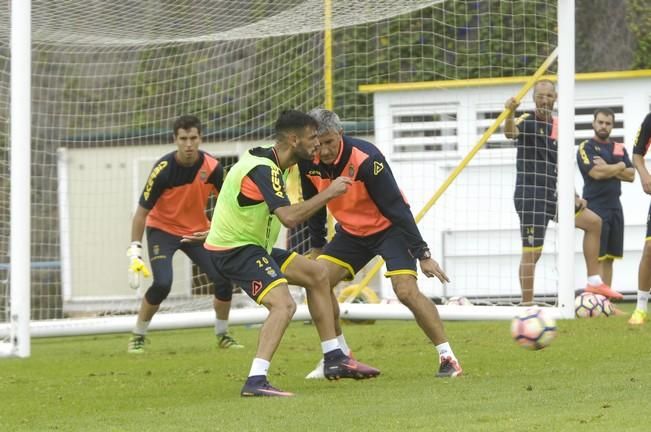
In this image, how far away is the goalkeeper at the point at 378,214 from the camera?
8.95 meters

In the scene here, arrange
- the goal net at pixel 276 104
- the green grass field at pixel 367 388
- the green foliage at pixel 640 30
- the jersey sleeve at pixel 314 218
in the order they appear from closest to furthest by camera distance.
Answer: the green grass field at pixel 367 388 → the jersey sleeve at pixel 314 218 → the goal net at pixel 276 104 → the green foliage at pixel 640 30

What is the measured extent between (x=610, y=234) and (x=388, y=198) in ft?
21.9

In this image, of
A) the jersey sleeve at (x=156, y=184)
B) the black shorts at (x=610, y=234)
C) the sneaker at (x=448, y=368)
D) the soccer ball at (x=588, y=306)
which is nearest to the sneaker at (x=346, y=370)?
the sneaker at (x=448, y=368)

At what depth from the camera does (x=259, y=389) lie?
27.2 feet

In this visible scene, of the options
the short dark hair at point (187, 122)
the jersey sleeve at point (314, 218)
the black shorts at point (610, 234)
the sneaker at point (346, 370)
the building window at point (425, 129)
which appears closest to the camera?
the sneaker at point (346, 370)

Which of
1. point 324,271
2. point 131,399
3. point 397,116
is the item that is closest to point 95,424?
point 131,399

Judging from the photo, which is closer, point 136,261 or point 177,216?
point 136,261

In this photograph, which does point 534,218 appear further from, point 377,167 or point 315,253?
point 377,167

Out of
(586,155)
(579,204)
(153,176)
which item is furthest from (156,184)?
(586,155)

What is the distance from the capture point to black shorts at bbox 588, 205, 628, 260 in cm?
1508

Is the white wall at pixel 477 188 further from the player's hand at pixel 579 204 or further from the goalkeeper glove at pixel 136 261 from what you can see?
the goalkeeper glove at pixel 136 261

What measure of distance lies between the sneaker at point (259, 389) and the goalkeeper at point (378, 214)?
3.77 ft

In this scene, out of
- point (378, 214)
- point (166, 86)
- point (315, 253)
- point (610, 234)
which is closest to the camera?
point (378, 214)

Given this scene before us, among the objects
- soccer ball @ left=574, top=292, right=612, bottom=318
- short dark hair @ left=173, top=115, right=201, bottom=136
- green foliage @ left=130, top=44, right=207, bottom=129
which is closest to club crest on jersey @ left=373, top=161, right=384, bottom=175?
short dark hair @ left=173, top=115, right=201, bottom=136
